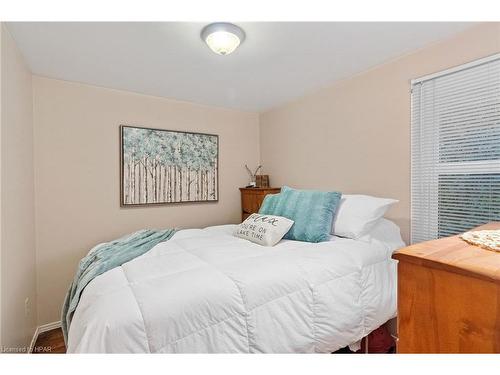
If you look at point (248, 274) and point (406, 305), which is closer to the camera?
point (406, 305)

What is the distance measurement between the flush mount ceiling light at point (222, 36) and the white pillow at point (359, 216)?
4.95ft

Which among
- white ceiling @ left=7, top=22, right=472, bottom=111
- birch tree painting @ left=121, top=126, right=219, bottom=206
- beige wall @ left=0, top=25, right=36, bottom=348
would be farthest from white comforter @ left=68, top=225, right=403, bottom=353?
white ceiling @ left=7, top=22, right=472, bottom=111

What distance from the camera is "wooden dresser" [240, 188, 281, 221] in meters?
3.20

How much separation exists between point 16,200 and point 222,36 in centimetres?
181

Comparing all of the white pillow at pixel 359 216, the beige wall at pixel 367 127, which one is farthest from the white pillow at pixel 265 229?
the beige wall at pixel 367 127

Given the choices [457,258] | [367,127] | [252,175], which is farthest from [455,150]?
[252,175]

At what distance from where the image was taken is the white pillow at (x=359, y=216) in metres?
1.97

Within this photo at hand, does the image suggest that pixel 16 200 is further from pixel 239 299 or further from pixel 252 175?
pixel 252 175

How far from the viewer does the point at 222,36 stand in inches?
64.4

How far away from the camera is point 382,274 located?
174 cm
